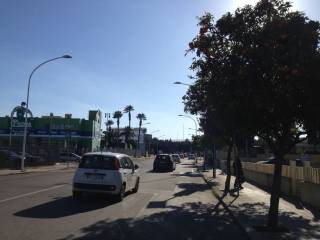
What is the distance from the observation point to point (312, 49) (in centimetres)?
1108

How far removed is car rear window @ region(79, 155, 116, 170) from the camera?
17.7 metres

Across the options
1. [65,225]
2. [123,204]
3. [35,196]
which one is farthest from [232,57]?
[35,196]

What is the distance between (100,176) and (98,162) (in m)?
0.63

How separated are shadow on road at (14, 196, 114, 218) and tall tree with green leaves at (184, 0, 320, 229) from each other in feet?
15.8

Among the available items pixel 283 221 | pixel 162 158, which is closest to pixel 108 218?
pixel 283 221

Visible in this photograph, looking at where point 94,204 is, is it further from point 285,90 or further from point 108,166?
point 285,90

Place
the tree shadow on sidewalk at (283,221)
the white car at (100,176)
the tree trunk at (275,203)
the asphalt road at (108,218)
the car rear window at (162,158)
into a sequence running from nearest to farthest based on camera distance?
the asphalt road at (108,218)
the tree shadow on sidewalk at (283,221)
the tree trunk at (275,203)
the white car at (100,176)
the car rear window at (162,158)

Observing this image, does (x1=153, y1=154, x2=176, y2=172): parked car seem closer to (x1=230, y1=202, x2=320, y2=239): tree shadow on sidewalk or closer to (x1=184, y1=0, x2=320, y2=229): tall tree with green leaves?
(x1=230, y1=202, x2=320, y2=239): tree shadow on sidewalk

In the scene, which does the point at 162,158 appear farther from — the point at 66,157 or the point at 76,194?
the point at 76,194

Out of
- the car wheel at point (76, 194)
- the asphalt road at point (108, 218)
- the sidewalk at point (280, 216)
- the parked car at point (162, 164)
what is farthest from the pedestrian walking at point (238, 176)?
the parked car at point (162, 164)

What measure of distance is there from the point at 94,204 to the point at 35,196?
290 cm

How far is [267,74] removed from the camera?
1134 cm

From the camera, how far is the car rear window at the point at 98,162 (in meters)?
17.7

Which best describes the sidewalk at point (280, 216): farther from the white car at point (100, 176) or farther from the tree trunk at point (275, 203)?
the white car at point (100, 176)
